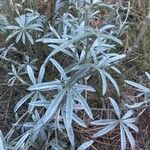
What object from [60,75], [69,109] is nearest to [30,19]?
[60,75]

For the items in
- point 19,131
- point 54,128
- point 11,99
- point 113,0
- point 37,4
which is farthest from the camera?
point 113,0

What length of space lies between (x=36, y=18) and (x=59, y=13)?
10cm

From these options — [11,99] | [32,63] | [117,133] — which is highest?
[32,63]

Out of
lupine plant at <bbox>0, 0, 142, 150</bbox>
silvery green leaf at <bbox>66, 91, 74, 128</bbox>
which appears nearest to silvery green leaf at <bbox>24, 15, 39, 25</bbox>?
lupine plant at <bbox>0, 0, 142, 150</bbox>

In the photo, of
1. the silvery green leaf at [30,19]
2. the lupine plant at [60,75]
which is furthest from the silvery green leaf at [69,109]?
the silvery green leaf at [30,19]

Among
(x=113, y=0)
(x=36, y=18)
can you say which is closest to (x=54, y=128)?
(x=36, y=18)

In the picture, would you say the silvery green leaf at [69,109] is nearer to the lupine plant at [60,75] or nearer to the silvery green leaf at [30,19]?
the lupine plant at [60,75]

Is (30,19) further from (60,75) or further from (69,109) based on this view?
(69,109)

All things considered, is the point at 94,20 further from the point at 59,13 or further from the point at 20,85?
the point at 20,85

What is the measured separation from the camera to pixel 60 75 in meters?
1.49

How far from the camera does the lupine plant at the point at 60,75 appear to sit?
114cm

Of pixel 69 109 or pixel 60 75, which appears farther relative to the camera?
pixel 60 75

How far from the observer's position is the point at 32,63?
5.01ft

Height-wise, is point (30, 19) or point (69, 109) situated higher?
point (30, 19)
